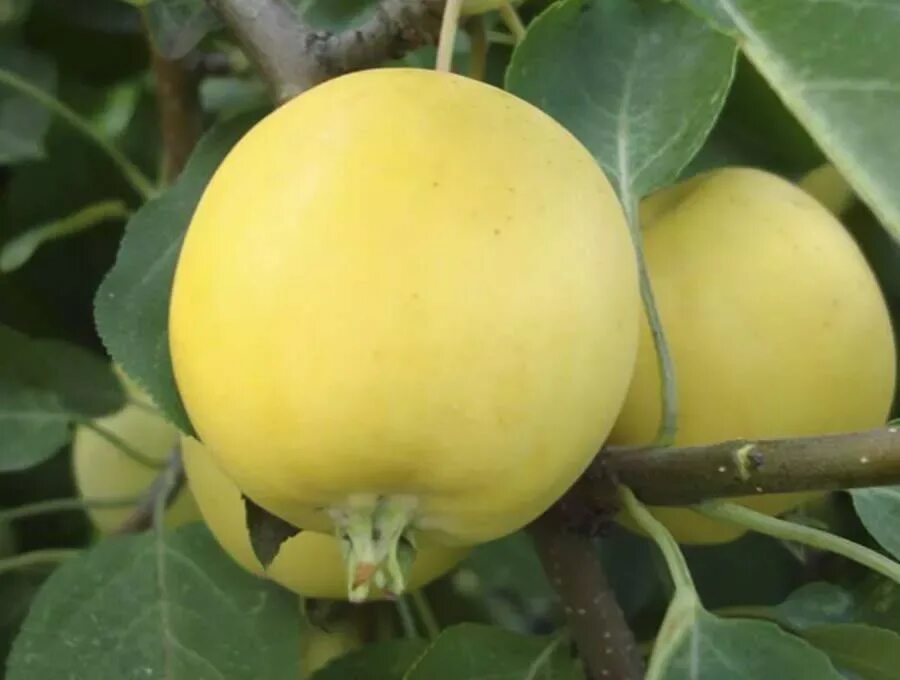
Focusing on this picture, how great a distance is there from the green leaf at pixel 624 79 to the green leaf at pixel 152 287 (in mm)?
129

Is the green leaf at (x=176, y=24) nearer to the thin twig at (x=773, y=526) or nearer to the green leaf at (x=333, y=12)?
the green leaf at (x=333, y=12)

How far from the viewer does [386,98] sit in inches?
13.1

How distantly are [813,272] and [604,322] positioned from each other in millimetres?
141

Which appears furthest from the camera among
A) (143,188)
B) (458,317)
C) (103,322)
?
(143,188)

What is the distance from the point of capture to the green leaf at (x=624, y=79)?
42 cm

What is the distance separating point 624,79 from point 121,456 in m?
Result: 0.35

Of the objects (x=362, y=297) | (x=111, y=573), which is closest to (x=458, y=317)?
(x=362, y=297)

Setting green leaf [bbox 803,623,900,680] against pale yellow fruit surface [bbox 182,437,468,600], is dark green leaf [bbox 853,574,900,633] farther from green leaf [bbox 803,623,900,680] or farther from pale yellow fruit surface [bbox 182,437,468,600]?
pale yellow fruit surface [bbox 182,437,468,600]

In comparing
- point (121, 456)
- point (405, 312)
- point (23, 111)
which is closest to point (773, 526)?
point (405, 312)

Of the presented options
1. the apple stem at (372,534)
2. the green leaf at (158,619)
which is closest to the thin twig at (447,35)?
the apple stem at (372,534)

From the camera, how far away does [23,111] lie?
692 mm

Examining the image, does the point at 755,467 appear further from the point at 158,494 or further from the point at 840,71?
the point at 158,494

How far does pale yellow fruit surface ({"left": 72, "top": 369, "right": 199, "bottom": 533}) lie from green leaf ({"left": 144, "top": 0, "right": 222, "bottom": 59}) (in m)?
0.19

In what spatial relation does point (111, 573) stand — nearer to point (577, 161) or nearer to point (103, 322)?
point (103, 322)
